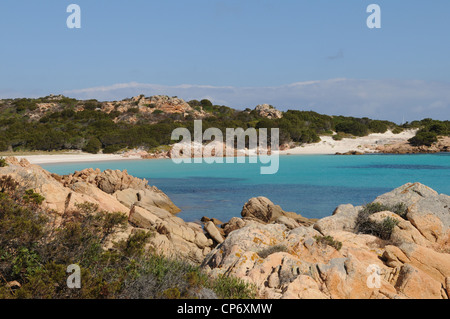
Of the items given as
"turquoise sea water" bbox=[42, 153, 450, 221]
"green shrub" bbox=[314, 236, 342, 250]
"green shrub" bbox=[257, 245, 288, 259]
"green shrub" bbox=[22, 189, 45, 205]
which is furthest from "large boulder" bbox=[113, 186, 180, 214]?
"green shrub" bbox=[314, 236, 342, 250]

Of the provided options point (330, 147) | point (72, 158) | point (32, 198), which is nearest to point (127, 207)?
point (32, 198)

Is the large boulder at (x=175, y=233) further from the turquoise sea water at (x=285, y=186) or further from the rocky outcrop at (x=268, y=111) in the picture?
the rocky outcrop at (x=268, y=111)

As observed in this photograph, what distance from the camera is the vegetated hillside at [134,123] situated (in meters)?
59.2

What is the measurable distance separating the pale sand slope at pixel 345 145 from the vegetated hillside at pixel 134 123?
6.09 ft

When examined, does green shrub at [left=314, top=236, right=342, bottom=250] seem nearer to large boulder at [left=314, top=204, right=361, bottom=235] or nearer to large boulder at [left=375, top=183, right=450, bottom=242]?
large boulder at [left=314, top=204, right=361, bottom=235]

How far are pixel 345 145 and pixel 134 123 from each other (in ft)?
129

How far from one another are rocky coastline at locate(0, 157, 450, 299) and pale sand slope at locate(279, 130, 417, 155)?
5630 centimetres

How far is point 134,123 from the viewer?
7938cm

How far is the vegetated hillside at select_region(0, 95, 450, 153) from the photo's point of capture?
59156 mm

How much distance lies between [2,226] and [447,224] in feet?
32.8

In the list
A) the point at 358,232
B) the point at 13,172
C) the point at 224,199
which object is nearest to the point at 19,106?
the point at 224,199

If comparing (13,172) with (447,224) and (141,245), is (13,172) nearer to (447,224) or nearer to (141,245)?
(141,245)

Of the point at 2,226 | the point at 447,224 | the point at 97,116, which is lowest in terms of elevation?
the point at 447,224

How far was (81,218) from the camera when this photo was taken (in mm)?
9242
